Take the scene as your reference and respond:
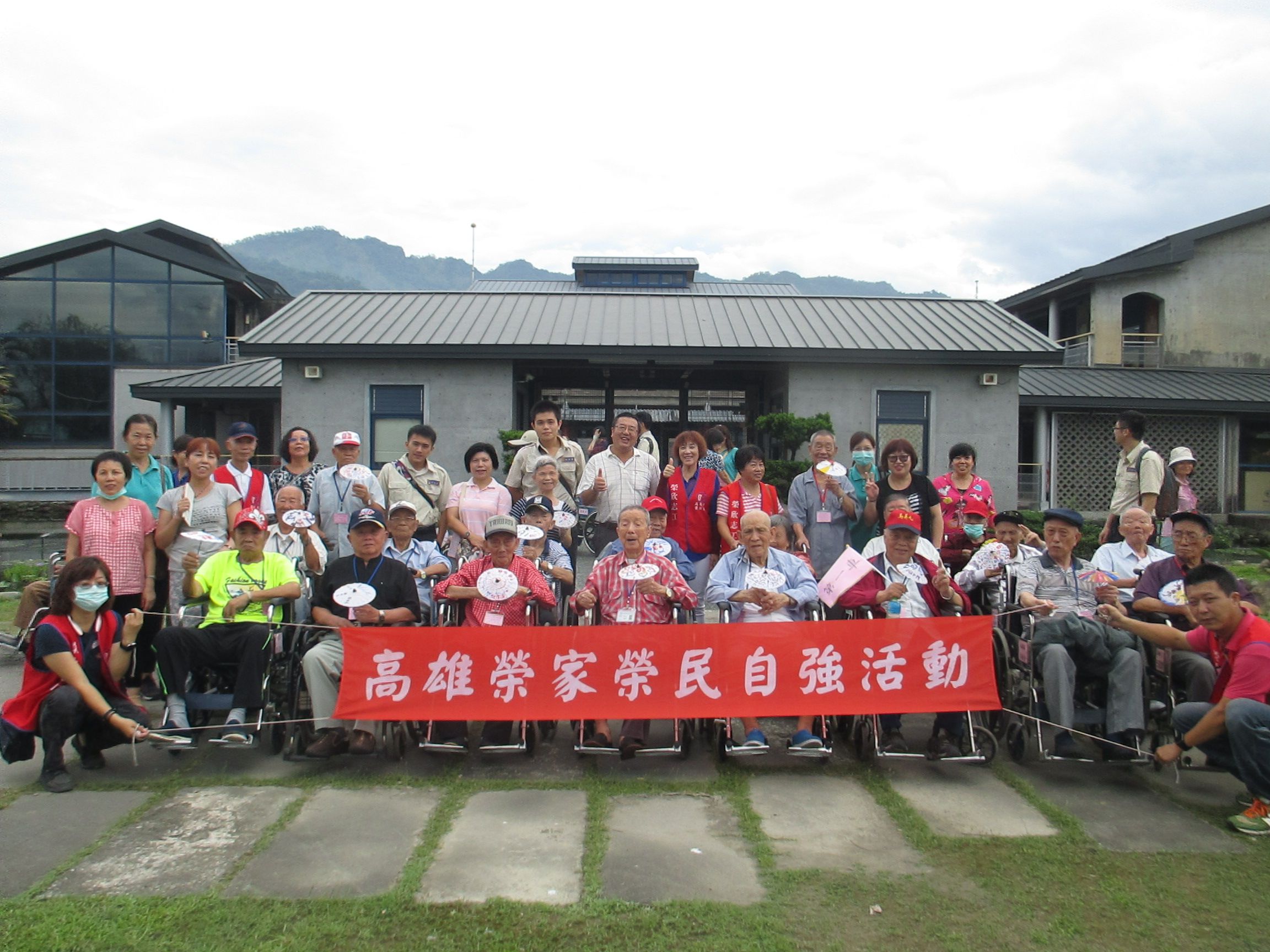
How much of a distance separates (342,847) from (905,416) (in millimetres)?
11560

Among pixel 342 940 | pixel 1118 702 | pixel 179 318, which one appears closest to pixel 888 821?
pixel 1118 702

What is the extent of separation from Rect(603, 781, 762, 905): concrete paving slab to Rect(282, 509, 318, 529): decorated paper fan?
259 centimetres

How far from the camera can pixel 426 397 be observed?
13320 mm

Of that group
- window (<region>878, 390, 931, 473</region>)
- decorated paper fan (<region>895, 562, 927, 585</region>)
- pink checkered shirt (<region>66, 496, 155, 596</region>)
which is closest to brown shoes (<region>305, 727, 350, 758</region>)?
pink checkered shirt (<region>66, 496, 155, 596</region>)

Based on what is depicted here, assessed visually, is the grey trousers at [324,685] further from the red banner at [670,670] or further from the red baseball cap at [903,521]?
the red baseball cap at [903,521]

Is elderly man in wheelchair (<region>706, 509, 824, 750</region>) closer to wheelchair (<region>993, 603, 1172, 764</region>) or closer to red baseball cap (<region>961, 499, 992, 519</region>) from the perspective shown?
wheelchair (<region>993, 603, 1172, 764</region>)

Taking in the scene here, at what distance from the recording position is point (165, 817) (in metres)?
3.93

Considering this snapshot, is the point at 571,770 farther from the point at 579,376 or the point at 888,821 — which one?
the point at 579,376

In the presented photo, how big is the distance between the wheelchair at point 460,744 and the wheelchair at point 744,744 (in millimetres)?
981

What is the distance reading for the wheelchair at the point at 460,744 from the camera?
4.59 meters

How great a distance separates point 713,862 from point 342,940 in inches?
57.4

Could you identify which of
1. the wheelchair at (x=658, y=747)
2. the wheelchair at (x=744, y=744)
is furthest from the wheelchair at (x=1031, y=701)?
the wheelchair at (x=658, y=747)

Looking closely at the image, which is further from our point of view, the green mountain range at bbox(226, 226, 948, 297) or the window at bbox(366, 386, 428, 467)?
the green mountain range at bbox(226, 226, 948, 297)

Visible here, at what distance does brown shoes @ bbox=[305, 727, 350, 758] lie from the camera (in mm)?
4562
